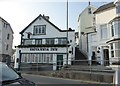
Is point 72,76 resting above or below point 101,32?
below

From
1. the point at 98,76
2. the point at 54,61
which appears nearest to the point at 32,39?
the point at 54,61

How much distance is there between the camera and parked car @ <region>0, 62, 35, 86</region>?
5.02m

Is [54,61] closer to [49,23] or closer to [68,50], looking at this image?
[68,50]

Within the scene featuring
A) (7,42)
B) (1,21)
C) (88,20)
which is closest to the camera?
(88,20)

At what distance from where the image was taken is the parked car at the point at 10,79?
5023 mm

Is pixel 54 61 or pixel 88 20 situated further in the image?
pixel 88 20

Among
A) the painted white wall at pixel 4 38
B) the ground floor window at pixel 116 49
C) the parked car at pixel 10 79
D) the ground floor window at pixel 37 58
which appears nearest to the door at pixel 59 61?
the ground floor window at pixel 37 58

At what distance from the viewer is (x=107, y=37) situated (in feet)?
92.4

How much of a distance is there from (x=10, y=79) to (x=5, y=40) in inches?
1747

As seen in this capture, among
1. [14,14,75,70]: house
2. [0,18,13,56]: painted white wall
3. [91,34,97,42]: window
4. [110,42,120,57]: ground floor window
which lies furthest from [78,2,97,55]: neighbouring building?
[0,18,13,56]: painted white wall

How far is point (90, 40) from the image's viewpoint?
Result: 104ft

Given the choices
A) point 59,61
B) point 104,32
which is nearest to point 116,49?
point 104,32

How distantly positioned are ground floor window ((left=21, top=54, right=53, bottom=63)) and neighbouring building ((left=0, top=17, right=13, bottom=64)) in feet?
36.3

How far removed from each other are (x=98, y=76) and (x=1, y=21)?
114ft
